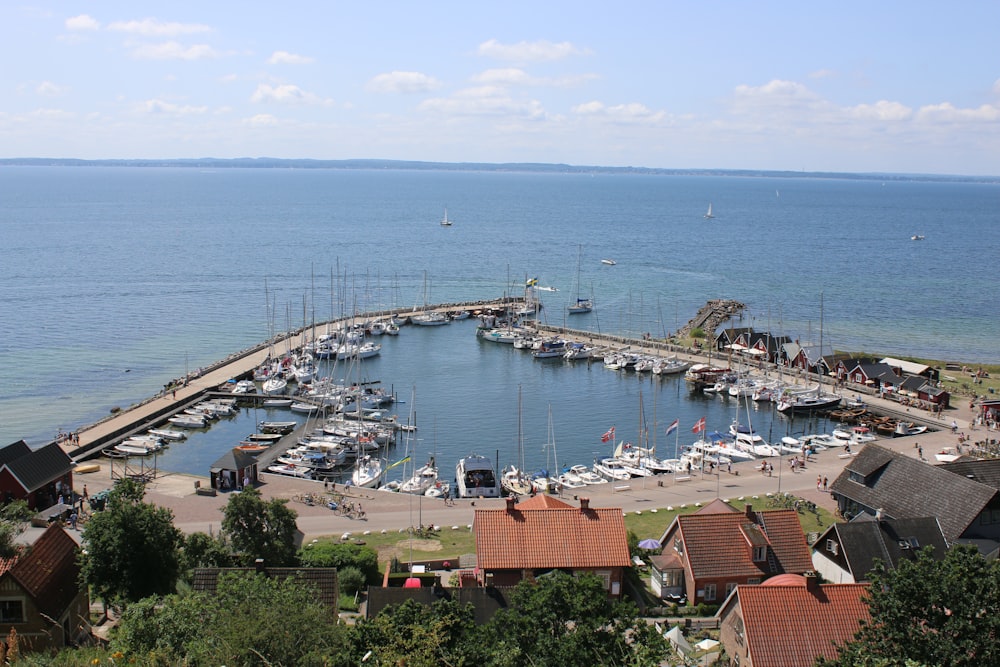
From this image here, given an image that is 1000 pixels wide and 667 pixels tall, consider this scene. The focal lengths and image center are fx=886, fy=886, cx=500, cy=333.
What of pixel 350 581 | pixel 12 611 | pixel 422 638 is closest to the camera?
pixel 422 638

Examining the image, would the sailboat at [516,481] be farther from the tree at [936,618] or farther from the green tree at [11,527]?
the tree at [936,618]

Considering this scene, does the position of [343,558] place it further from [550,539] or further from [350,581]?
[550,539]

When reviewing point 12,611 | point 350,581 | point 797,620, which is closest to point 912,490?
point 797,620

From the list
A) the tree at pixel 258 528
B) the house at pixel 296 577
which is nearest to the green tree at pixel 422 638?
the house at pixel 296 577

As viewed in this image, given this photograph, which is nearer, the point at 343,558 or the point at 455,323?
the point at 343,558

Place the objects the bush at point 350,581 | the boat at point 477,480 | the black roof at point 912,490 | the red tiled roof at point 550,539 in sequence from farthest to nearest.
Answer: the boat at point 477,480
the black roof at point 912,490
the bush at point 350,581
the red tiled roof at point 550,539

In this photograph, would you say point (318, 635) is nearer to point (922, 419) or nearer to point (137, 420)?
point (137, 420)

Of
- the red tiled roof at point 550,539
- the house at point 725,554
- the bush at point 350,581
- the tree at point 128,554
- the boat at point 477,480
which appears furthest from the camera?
the boat at point 477,480

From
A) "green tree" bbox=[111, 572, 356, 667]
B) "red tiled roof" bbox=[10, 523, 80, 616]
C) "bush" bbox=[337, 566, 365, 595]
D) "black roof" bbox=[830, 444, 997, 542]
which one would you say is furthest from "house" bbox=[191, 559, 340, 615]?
"black roof" bbox=[830, 444, 997, 542]
